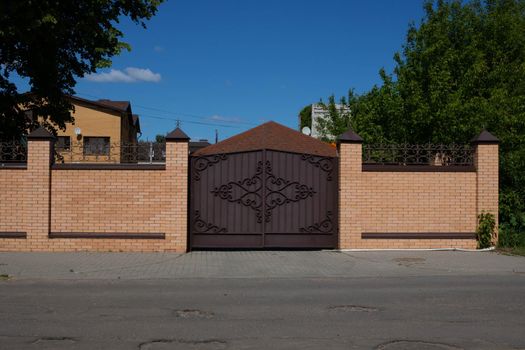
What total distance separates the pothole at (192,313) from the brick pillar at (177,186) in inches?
205

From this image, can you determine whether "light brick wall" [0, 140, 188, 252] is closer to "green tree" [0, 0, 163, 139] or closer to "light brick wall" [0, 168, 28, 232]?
"light brick wall" [0, 168, 28, 232]

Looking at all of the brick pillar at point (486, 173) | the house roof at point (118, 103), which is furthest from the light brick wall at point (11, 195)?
the house roof at point (118, 103)

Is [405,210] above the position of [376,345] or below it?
above

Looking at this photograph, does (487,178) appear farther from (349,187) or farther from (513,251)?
(349,187)

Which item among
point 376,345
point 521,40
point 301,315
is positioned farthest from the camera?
point 521,40

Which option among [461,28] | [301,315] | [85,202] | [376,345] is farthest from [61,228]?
[461,28]

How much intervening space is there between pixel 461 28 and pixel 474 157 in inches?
308

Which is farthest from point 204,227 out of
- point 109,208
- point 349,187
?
point 349,187

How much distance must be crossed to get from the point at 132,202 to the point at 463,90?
406 inches

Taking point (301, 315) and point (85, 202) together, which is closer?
point (301, 315)

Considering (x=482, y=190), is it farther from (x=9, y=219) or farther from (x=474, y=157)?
(x=9, y=219)

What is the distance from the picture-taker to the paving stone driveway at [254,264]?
9.75 m

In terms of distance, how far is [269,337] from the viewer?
568cm

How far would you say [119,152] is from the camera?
12.0 metres
